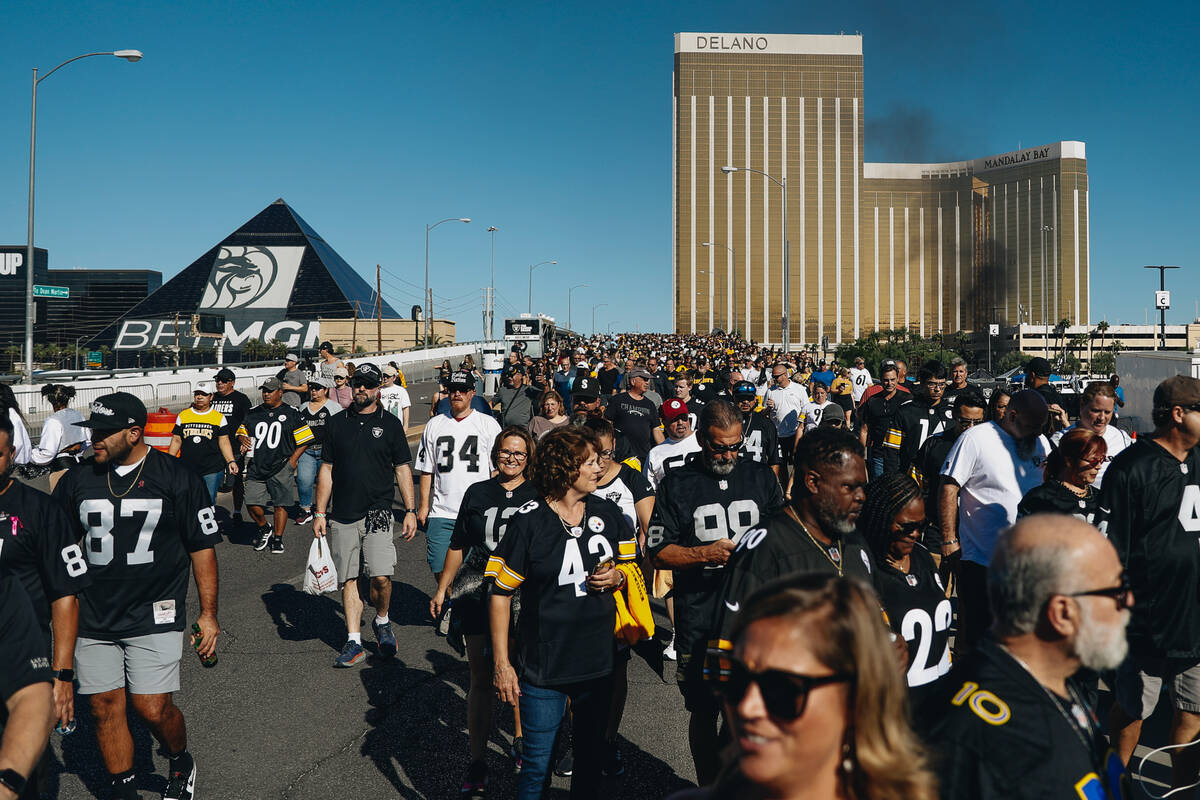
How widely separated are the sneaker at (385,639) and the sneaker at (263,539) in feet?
13.9

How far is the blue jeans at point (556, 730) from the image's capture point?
3.58 m

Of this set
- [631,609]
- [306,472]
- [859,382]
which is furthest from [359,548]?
[859,382]

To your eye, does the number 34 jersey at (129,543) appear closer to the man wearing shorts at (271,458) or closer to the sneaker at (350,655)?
the sneaker at (350,655)

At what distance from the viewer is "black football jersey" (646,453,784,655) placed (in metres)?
4.19

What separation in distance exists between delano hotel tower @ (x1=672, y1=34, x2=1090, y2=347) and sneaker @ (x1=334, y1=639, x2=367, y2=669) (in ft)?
473

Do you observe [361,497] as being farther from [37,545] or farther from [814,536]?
[814,536]

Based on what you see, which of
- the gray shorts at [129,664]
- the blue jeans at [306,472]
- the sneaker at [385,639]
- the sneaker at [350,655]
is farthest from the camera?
the blue jeans at [306,472]

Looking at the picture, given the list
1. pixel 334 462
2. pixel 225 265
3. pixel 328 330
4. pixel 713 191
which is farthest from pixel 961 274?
pixel 334 462

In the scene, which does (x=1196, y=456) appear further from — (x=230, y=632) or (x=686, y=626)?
(x=230, y=632)

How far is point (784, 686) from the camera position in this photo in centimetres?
153

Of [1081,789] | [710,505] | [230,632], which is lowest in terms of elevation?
[230,632]

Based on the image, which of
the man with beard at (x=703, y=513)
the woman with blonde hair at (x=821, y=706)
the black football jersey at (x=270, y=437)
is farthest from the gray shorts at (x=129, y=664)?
the black football jersey at (x=270, y=437)

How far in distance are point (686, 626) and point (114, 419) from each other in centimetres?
283

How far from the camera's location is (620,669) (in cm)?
437
